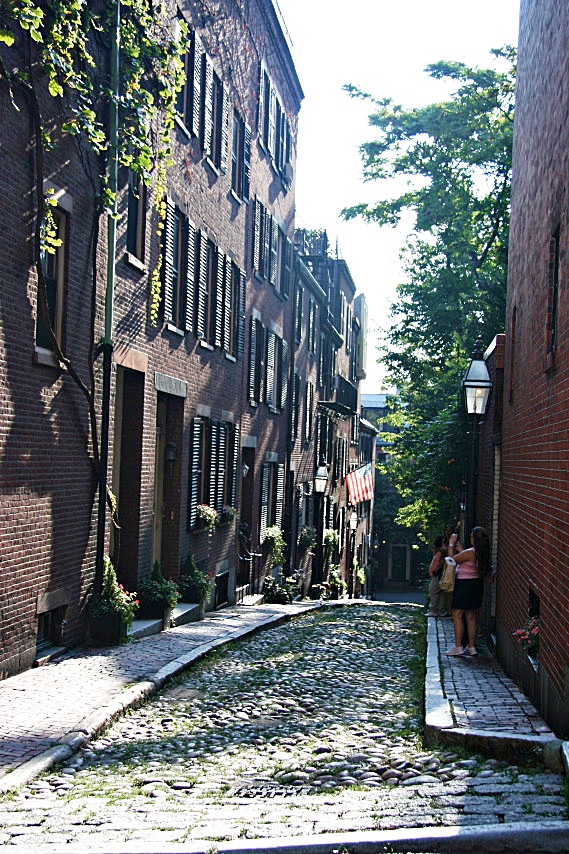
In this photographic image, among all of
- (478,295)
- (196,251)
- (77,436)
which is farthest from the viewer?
(478,295)

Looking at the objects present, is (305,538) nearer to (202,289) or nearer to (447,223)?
(447,223)

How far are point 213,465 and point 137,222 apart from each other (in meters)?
6.16

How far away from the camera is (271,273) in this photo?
1006 inches

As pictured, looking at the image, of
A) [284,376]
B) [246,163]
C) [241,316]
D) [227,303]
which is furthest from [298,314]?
[227,303]

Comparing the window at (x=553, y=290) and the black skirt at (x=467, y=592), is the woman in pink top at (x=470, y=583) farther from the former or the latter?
the window at (x=553, y=290)

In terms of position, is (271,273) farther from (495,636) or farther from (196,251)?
(495,636)

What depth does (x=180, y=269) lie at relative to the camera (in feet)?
54.4

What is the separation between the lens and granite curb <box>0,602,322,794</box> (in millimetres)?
6496

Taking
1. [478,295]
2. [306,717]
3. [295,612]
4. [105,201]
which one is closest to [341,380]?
[478,295]

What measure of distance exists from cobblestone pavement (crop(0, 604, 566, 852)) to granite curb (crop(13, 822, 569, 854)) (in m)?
0.11

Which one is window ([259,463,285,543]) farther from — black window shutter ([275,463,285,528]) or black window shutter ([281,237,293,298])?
black window shutter ([281,237,293,298])

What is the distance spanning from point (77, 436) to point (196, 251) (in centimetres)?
664

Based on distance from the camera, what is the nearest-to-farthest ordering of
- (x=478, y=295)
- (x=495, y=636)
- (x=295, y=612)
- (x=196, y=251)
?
(x=495, y=636) → (x=196, y=251) → (x=295, y=612) → (x=478, y=295)

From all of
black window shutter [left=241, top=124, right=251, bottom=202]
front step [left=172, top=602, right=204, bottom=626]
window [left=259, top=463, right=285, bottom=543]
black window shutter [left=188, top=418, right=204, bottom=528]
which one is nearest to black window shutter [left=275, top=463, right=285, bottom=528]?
window [left=259, top=463, right=285, bottom=543]
